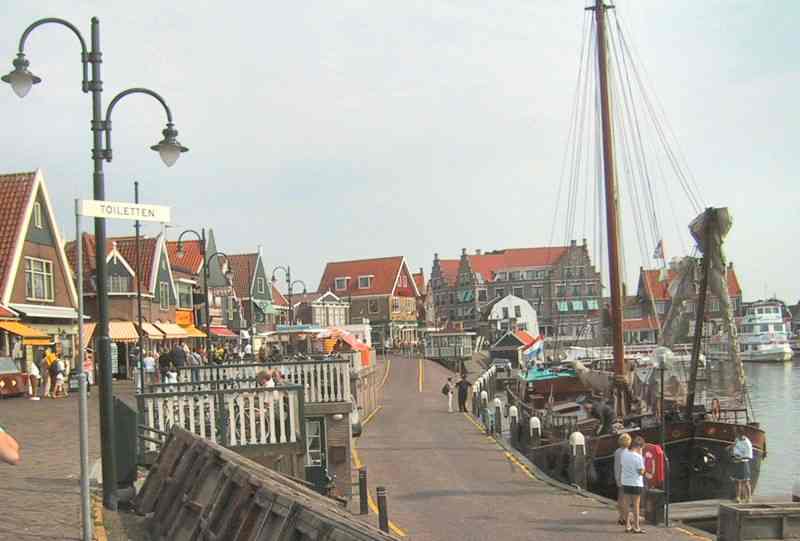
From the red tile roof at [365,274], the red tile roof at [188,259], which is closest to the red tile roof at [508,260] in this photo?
the red tile roof at [365,274]

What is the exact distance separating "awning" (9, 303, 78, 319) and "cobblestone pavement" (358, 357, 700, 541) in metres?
13.8

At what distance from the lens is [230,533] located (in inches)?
371

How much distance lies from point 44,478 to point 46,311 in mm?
24031

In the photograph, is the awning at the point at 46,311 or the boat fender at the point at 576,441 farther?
the awning at the point at 46,311

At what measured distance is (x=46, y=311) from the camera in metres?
35.7

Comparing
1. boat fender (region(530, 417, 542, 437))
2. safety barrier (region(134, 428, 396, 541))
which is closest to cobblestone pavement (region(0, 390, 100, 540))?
safety barrier (region(134, 428, 396, 541))

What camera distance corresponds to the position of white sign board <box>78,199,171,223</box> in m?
9.62

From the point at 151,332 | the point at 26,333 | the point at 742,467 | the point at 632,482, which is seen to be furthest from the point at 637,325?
the point at 632,482

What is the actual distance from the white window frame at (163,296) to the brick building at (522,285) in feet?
237

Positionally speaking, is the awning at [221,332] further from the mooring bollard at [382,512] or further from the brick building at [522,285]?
the brick building at [522,285]

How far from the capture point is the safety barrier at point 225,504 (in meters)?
8.19

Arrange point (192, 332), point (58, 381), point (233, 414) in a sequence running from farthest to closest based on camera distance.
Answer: point (192, 332) → point (58, 381) → point (233, 414)

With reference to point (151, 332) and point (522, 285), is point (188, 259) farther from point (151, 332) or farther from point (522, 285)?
point (522, 285)

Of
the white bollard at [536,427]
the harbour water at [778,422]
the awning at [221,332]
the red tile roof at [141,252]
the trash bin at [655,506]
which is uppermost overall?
the red tile roof at [141,252]
